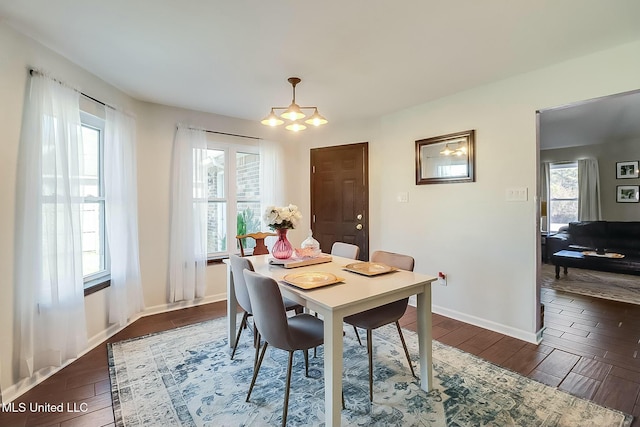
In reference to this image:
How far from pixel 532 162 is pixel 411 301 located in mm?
2007

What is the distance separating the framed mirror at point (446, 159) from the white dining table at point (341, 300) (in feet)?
5.19

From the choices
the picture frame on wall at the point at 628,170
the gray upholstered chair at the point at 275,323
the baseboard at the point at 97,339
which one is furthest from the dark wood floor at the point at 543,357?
the picture frame on wall at the point at 628,170

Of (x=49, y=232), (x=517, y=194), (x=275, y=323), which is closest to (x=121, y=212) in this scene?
(x=49, y=232)

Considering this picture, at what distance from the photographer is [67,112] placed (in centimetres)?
232

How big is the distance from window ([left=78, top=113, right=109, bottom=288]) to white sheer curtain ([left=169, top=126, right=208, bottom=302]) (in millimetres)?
696

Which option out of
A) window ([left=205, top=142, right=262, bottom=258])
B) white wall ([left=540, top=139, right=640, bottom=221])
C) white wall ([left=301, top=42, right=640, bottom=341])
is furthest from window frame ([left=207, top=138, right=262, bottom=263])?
white wall ([left=540, top=139, right=640, bottom=221])

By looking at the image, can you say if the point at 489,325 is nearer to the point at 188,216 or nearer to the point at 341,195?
the point at 341,195

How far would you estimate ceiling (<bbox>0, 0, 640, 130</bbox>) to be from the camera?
69.9 inches

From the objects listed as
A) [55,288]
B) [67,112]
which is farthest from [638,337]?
[67,112]

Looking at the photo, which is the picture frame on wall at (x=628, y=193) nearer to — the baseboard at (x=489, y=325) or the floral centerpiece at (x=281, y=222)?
the baseboard at (x=489, y=325)

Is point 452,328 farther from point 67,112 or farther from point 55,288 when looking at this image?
point 67,112

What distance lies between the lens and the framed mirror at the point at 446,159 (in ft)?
10.2

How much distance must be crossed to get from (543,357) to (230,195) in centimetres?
368

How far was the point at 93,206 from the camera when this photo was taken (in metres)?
2.89
